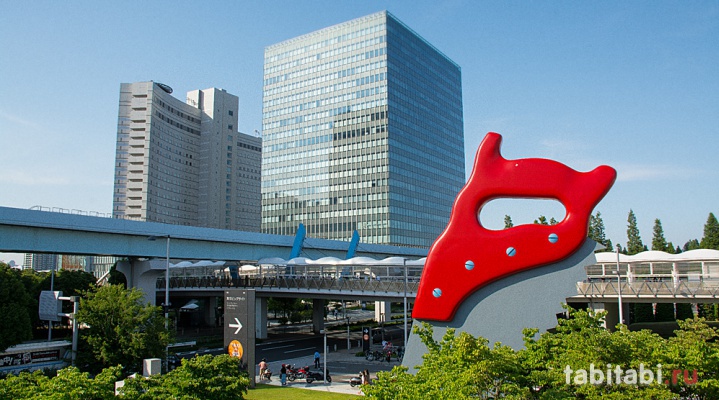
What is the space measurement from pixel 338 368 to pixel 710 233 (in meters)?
73.0

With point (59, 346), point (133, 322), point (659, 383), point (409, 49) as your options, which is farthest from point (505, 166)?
point (409, 49)

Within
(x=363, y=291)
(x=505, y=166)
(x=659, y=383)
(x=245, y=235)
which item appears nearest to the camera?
(x=659, y=383)

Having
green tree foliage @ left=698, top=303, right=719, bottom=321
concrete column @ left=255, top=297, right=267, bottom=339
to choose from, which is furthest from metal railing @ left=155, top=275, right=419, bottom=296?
green tree foliage @ left=698, top=303, right=719, bottom=321

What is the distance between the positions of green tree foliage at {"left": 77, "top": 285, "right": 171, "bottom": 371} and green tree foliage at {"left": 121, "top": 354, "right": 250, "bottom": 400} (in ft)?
38.9

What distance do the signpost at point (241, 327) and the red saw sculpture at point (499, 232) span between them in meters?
11.2

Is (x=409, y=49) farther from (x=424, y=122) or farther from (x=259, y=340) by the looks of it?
(x=259, y=340)

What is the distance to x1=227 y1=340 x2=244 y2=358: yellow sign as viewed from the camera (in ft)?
96.6

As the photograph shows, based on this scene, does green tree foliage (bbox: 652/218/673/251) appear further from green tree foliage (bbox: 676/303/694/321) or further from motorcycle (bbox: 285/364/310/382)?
motorcycle (bbox: 285/364/310/382)

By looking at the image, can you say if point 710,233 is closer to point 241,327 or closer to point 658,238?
point 658,238

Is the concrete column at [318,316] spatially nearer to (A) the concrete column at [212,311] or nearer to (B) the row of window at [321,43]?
(A) the concrete column at [212,311]

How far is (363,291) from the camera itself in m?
42.1

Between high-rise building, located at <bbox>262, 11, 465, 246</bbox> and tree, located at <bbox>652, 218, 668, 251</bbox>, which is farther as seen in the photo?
high-rise building, located at <bbox>262, 11, 465, 246</bbox>

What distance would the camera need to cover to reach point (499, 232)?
21.4m

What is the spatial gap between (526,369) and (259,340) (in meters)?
41.9
